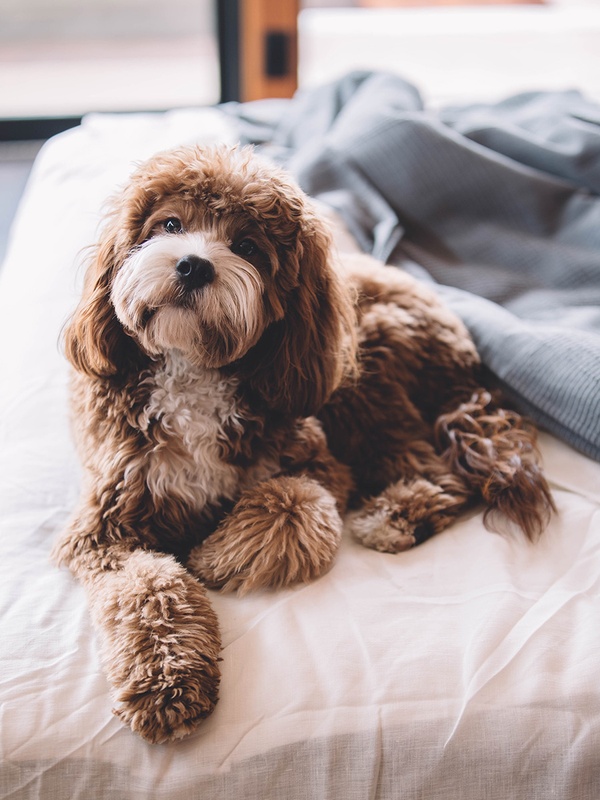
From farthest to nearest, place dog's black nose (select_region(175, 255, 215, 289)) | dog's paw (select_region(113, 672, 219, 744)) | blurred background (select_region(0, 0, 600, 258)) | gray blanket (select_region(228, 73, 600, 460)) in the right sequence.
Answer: blurred background (select_region(0, 0, 600, 258))
gray blanket (select_region(228, 73, 600, 460))
dog's black nose (select_region(175, 255, 215, 289))
dog's paw (select_region(113, 672, 219, 744))

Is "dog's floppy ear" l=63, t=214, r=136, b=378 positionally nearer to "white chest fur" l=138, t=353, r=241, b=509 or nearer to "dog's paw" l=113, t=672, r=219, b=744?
"white chest fur" l=138, t=353, r=241, b=509

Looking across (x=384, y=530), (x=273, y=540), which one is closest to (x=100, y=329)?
(x=273, y=540)

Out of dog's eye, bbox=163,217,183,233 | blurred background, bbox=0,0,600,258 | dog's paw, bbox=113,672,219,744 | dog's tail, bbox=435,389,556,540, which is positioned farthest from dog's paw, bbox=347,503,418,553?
blurred background, bbox=0,0,600,258

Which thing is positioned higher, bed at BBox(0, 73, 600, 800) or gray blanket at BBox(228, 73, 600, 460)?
gray blanket at BBox(228, 73, 600, 460)

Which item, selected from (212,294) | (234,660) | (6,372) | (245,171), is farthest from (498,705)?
(6,372)

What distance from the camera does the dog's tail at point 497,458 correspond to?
1.39 meters

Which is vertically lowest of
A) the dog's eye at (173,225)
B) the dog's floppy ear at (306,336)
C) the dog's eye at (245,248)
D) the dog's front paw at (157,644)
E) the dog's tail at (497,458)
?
the dog's tail at (497,458)

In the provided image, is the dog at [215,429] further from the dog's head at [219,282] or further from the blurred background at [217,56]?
the blurred background at [217,56]

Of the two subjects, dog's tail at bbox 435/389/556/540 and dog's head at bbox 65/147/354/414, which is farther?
dog's tail at bbox 435/389/556/540

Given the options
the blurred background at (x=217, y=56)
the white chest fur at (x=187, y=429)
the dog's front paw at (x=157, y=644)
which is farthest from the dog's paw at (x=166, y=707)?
the blurred background at (x=217, y=56)

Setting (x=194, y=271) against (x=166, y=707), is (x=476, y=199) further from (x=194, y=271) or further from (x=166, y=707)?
(x=166, y=707)

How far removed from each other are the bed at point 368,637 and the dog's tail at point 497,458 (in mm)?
36

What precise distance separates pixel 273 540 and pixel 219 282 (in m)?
0.42

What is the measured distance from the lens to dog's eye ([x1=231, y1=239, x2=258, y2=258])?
1280mm
